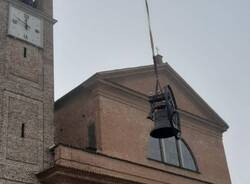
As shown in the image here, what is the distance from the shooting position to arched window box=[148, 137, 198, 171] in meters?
18.6

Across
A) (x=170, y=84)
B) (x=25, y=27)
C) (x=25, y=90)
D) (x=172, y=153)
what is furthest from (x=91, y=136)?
(x=170, y=84)

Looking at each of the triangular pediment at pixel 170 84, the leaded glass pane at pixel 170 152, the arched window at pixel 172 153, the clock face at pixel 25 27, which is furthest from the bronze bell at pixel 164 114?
the leaded glass pane at pixel 170 152

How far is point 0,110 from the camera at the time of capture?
46.5 ft

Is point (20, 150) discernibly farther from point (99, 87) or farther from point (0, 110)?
point (99, 87)

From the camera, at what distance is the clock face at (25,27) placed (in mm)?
16141

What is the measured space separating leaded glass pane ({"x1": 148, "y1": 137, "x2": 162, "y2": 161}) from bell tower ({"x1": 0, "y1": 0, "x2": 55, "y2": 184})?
4.72 metres

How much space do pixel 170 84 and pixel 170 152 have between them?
3557 millimetres

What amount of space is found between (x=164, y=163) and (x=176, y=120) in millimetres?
11878

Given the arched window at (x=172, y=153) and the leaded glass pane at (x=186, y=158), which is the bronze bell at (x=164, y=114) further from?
the leaded glass pane at (x=186, y=158)

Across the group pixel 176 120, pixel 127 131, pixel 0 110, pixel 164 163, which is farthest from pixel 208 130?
pixel 176 120

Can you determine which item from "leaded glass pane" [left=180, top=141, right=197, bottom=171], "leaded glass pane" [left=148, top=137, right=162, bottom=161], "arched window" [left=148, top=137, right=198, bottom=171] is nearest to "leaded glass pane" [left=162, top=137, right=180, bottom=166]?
"arched window" [left=148, top=137, right=198, bottom=171]

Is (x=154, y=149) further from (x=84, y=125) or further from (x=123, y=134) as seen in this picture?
(x=84, y=125)

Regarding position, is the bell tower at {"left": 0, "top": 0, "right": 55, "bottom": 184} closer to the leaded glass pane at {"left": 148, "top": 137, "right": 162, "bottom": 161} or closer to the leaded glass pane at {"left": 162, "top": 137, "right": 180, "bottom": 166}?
the leaded glass pane at {"left": 148, "top": 137, "right": 162, "bottom": 161}

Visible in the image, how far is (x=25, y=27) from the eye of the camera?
16.5 metres
